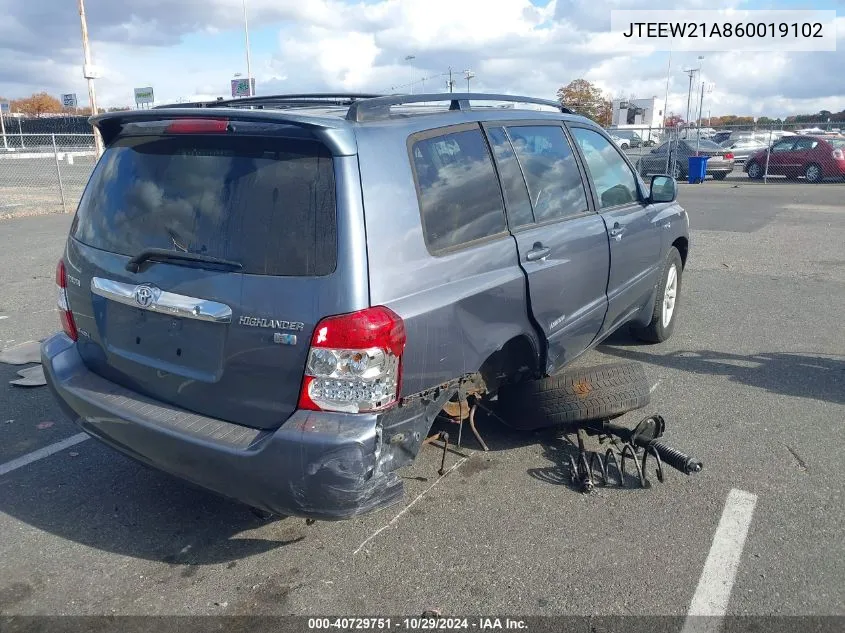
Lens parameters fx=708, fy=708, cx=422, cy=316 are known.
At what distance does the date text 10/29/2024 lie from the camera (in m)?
2.65

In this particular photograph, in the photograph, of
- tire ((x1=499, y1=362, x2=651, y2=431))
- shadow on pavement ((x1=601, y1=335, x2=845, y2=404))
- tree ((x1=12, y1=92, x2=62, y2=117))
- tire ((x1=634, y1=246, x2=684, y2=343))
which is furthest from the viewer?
tree ((x1=12, y1=92, x2=62, y2=117))

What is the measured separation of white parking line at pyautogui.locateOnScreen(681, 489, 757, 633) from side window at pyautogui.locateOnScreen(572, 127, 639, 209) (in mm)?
2006

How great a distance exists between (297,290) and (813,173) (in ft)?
82.4

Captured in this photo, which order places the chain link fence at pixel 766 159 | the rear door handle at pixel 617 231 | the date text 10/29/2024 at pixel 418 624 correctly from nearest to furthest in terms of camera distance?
the date text 10/29/2024 at pixel 418 624 < the rear door handle at pixel 617 231 < the chain link fence at pixel 766 159

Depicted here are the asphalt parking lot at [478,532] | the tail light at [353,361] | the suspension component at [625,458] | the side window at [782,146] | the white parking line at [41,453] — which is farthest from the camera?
the side window at [782,146]

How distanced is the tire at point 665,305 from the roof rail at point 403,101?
87.1 inches

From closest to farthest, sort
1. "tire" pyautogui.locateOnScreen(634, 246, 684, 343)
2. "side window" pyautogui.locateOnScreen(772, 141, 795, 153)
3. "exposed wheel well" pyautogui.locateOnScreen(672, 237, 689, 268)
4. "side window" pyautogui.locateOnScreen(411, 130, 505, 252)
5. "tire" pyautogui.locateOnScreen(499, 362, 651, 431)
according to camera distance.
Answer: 1. "side window" pyautogui.locateOnScreen(411, 130, 505, 252)
2. "tire" pyautogui.locateOnScreen(499, 362, 651, 431)
3. "tire" pyautogui.locateOnScreen(634, 246, 684, 343)
4. "exposed wheel well" pyautogui.locateOnScreen(672, 237, 689, 268)
5. "side window" pyautogui.locateOnScreen(772, 141, 795, 153)

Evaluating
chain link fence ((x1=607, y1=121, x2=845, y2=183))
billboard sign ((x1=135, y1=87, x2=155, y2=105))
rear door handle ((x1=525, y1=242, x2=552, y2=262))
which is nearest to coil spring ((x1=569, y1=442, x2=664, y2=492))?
rear door handle ((x1=525, y1=242, x2=552, y2=262))

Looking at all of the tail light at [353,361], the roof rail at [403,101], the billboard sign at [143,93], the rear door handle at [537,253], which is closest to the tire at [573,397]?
the rear door handle at [537,253]

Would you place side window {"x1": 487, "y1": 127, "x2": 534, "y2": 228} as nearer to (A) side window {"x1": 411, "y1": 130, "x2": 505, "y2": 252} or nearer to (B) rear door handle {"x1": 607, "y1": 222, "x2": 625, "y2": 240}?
(A) side window {"x1": 411, "y1": 130, "x2": 505, "y2": 252}

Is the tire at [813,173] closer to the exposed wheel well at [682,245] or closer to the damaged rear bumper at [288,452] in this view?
the exposed wheel well at [682,245]

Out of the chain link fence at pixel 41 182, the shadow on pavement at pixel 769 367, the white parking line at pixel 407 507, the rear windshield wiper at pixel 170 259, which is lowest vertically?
the shadow on pavement at pixel 769 367

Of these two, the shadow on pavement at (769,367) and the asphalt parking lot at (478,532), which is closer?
the asphalt parking lot at (478,532)

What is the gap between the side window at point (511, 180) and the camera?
350 centimetres
